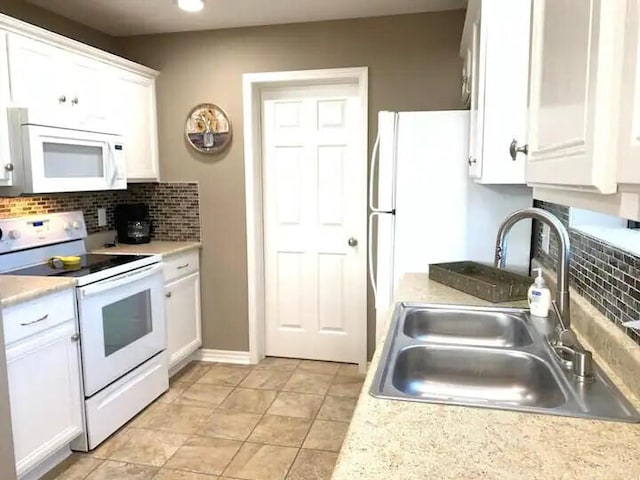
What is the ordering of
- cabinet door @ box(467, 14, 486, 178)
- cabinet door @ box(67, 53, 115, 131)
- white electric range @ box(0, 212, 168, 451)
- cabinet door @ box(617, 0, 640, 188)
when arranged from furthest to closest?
cabinet door @ box(67, 53, 115, 131), white electric range @ box(0, 212, 168, 451), cabinet door @ box(467, 14, 486, 178), cabinet door @ box(617, 0, 640, 188)

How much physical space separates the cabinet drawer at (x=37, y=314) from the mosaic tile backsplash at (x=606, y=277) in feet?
6.97

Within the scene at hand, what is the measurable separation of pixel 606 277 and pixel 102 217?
308cm

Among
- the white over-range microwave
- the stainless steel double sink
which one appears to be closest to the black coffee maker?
the white over-range microwave

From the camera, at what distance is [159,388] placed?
3.06 m

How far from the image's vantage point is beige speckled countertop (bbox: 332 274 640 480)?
83 centimetres

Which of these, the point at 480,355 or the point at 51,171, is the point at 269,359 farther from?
the point at 480,355

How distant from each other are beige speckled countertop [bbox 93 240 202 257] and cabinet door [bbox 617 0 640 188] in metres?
2.79

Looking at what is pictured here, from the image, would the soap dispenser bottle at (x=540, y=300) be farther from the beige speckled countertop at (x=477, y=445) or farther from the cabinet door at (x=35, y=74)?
the cabinet door at (x=35, y=74)

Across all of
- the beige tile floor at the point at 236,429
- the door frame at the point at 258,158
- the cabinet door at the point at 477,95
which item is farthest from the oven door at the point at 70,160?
the cabinet door at the point at 477,95

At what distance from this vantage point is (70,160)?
2.64 m

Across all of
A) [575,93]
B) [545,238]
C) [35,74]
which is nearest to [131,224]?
[35,74]

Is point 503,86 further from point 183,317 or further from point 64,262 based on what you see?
point 183,317

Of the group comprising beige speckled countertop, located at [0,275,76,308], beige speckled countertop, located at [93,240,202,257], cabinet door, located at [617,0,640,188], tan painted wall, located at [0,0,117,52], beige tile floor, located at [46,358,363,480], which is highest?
tan painted wall, located at [0,0,117,52]

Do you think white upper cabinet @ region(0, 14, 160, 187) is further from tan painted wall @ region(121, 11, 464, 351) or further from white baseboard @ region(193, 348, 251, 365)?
white baseboard @ region(193, 348, 251, 365)
